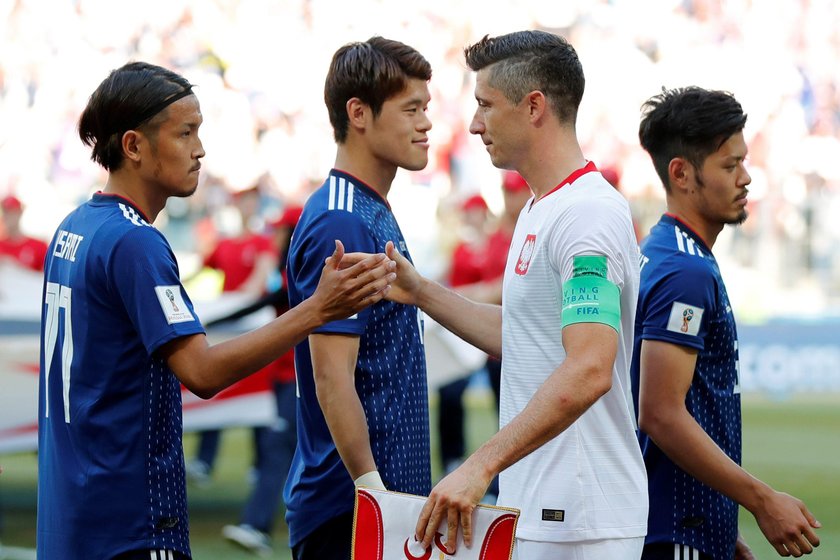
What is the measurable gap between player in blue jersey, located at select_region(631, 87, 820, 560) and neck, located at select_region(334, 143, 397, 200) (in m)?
0.80

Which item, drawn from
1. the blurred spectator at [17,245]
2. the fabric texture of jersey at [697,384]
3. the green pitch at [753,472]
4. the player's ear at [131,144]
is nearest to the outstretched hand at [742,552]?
the fabric texture of jersey at [697,384]

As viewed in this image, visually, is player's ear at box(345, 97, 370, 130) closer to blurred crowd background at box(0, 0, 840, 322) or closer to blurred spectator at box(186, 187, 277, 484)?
blurred spectator at box(186, 187, 277, 484)

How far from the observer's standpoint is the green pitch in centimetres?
786

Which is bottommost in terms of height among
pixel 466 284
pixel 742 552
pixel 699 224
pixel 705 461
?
pixel 742 552

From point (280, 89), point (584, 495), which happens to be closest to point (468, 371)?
point (584, 495)

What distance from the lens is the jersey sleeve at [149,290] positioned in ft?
9.84

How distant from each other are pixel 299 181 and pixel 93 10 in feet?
17.9

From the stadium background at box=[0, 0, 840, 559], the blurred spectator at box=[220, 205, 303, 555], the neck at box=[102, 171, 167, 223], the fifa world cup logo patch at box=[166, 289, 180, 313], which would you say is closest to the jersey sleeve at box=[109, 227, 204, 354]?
the fifa world cup logo patch at box=[166, 289, 180, 313]

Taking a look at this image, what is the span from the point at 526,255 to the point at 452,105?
18.5 meters

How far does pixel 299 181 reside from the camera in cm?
2069

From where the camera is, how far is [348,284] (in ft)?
9.87

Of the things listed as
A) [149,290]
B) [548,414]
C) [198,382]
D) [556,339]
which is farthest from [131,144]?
[548,414]

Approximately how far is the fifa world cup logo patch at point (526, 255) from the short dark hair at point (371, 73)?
794 mm

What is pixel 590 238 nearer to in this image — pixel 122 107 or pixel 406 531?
pixel 406 531
